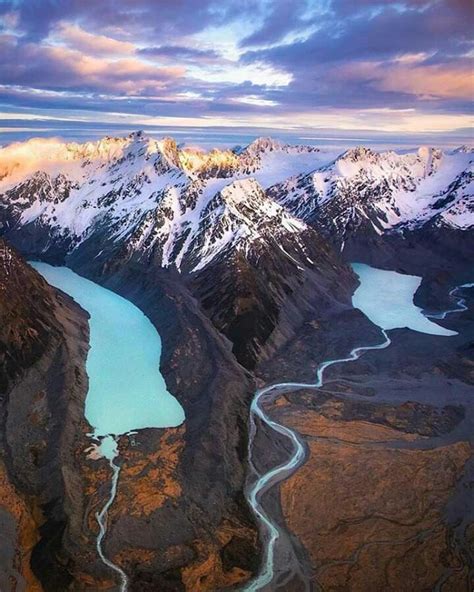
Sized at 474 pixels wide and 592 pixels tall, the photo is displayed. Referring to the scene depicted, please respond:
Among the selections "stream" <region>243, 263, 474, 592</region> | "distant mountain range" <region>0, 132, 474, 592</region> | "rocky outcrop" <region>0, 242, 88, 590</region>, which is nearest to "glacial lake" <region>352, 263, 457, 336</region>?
"stream" <region>243, 263, 474, 592</region>

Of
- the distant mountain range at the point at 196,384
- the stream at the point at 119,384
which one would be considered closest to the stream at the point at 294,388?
the distant mountain range at the point at 196,384

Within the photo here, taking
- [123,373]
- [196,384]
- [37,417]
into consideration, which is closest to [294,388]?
[196,384]

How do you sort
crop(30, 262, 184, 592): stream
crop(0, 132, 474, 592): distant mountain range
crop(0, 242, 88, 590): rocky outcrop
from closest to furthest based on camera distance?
crop(0, 242, 88, 590): rocky outcrop < crop(0, 132, 474, 592): distant mountain range < crop(30, 262, 184, 592): stream

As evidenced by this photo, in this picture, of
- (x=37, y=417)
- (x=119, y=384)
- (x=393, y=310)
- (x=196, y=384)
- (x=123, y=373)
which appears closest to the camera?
(x=37, y=417)

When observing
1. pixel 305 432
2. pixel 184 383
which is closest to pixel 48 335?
pixel 184 383

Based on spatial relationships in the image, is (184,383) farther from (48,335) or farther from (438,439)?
(438,439)

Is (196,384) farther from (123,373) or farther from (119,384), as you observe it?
(123,373)

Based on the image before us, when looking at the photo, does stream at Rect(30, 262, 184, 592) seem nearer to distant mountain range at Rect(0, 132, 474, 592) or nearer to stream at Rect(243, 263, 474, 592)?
distant mountain range at Rect(0, 132, 474, 592)

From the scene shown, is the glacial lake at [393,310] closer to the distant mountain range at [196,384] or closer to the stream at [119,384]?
the distant mountain range at [196,384]

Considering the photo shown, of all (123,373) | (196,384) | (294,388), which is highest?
(196,384)
